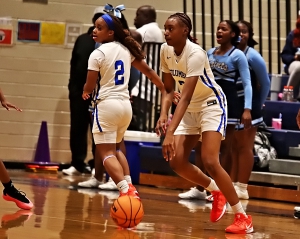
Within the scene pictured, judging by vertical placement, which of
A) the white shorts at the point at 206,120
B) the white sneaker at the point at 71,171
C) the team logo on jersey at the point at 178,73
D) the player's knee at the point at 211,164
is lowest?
the white sneaker at the point at 71,171

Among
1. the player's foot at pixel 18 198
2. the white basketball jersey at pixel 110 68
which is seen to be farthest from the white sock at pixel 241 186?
the player's foot at pixel 18 198

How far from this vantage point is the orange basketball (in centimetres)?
578

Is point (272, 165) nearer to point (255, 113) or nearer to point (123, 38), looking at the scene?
point (255, 113)

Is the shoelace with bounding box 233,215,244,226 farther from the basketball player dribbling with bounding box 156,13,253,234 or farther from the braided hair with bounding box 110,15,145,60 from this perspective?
the braided hair with bounding box 110,15,145,60

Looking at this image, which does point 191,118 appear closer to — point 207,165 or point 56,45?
point 207,165

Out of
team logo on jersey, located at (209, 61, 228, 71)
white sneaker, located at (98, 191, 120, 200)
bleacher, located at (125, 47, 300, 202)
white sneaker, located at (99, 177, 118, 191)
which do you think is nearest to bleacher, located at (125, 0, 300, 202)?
bleacher, located at (125, 47, 300, 202)

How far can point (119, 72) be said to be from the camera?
6.71 m

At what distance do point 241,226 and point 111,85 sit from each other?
5.56ft

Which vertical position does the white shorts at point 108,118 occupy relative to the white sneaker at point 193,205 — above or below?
above

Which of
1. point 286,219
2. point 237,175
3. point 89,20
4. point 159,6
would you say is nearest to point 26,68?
point 89,20

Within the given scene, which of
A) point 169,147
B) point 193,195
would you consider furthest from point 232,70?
point 169,147

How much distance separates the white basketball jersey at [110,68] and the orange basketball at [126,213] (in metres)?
1.16

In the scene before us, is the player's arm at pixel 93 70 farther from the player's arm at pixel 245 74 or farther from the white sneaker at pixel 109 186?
the white sneaker at pixel 109 186

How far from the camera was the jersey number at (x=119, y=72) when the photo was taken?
6.69 metres
